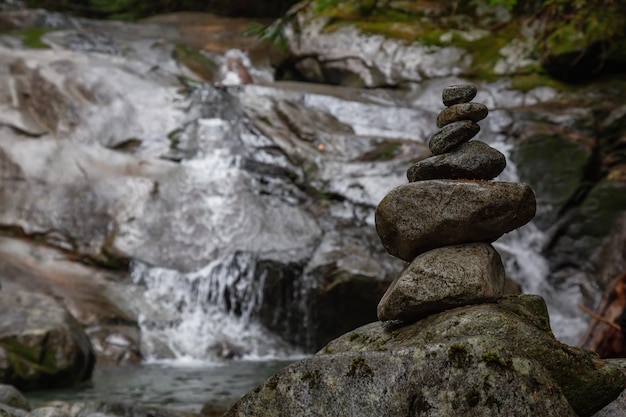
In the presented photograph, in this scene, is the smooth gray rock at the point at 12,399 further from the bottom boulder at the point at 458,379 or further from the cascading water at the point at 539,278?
the cascading water at the point at 539,278

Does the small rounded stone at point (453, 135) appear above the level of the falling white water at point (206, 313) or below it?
above

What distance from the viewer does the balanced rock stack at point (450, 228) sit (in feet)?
12.4

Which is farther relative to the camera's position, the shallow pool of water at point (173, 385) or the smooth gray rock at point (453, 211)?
the shallow pool of water at point (173, 385)

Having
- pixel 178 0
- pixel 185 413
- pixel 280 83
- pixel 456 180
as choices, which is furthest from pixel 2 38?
pixel 456 180

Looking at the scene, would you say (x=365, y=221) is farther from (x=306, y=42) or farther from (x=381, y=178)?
(x=306, y=42)

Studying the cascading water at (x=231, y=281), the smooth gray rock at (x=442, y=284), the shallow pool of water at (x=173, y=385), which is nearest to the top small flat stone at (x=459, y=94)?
the smooth gray rock at (x=442, y=284)

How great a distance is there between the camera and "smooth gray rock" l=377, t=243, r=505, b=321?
3744 mm

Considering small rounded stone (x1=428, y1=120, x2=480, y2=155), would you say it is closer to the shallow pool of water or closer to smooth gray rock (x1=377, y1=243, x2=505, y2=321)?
smooth gray rock (x1=377, y1=243, x2=505, y2=321)

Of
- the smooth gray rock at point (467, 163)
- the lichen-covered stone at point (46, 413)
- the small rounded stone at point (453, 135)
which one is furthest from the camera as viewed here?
the lichen-covered stone at point (46, 413)

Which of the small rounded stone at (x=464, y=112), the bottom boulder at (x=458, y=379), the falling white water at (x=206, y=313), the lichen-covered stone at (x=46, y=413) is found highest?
the small rounded stone at (x=464, y=112)

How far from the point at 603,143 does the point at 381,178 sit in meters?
4.00

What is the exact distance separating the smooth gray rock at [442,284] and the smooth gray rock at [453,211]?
10 cm

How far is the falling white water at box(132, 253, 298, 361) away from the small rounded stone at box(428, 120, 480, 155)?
20.0 ft

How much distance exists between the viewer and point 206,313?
33.5 feet
